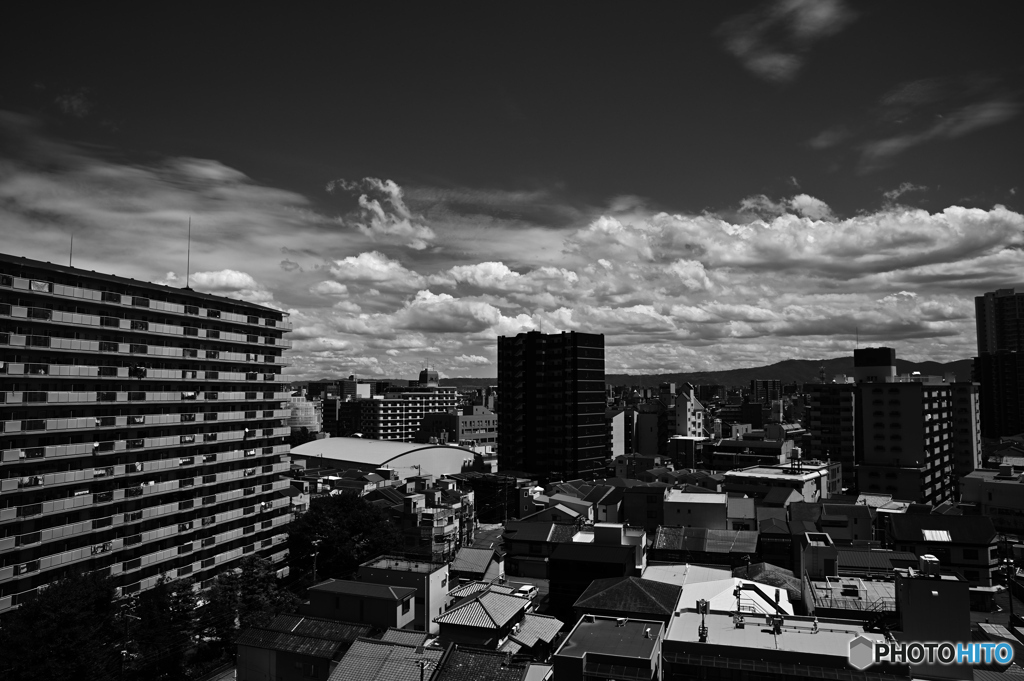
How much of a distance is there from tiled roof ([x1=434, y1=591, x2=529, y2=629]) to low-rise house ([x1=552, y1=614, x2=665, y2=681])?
546 cm

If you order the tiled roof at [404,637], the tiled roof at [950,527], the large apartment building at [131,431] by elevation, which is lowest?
the tiled roof at [404,637]

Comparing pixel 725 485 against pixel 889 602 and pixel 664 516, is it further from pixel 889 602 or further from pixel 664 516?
pixel 889 602

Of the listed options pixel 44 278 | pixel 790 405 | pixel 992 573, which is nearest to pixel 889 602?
pixel 992 573

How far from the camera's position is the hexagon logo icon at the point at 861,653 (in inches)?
752

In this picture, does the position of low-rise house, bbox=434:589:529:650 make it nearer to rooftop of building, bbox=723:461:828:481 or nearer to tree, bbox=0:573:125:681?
tree, bbox=0:573:125:681

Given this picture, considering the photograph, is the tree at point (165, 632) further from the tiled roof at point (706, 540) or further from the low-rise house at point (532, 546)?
the tiled roof at point (706, 540)

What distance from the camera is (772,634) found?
69.2ft

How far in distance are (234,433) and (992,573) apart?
51006mm

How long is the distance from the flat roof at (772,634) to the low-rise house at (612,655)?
834mm

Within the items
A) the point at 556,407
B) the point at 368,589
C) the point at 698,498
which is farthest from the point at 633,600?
the point at 556,407

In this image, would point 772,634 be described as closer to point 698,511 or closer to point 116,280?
point 698,511

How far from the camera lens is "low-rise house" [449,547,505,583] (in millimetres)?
41188

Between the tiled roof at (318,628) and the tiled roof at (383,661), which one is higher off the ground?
the tiled roof at (383,661)

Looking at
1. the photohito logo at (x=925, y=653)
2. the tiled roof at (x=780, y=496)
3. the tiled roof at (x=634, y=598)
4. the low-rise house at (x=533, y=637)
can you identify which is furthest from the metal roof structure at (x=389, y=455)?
the photohito logo at (x=925, y=653)
